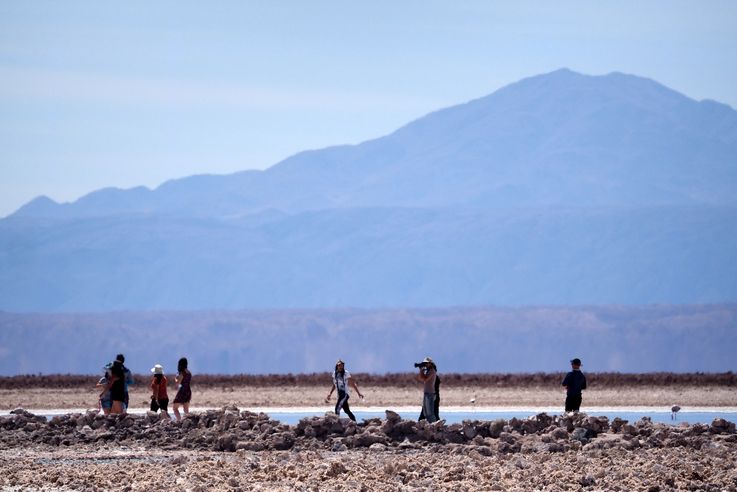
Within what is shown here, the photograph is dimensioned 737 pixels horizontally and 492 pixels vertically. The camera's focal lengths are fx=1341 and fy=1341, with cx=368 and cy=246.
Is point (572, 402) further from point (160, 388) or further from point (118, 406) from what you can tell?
point (118, 406)

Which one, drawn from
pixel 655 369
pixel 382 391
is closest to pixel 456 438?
pixel 382 391

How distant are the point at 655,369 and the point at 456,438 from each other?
434ft

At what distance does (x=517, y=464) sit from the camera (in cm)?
1827

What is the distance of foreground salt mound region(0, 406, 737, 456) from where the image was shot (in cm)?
2061

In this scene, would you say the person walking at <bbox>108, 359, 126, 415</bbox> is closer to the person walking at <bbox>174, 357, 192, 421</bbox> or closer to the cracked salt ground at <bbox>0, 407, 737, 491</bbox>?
the cracked salt ground at <bbox>0, 407, 737, 491</bbox>

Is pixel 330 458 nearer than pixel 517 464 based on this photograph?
No

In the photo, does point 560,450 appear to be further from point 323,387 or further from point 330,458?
point 323,387

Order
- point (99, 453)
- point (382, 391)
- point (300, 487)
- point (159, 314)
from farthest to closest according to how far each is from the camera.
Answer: point (159, 314)
point (382, 391)
point (99, 453)
point (300, 487)

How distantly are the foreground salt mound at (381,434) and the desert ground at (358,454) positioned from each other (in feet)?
0.07

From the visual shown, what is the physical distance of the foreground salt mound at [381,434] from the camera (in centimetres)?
2061

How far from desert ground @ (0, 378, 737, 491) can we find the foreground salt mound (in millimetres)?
22

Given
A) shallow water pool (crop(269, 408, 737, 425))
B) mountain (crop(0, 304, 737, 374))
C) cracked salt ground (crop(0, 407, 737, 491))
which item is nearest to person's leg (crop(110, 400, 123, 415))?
cracked salt ground (crop(0, 407, 737, 491))

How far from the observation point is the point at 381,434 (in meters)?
21.6

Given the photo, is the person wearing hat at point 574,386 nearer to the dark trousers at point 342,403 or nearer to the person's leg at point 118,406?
the dark trousers at point 342,403
